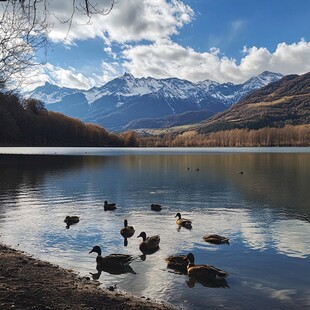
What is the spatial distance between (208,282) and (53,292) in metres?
7.46

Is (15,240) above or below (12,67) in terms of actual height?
below

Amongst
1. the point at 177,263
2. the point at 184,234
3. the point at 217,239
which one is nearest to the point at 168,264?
the point at 177,263

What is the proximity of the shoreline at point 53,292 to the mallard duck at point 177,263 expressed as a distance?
14.5 feet

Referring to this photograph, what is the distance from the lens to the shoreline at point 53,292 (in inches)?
498

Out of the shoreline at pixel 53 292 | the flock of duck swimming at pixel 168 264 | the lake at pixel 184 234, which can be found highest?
the shoreline at pixel 53 292

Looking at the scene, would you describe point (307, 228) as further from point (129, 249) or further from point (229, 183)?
point (229, 183)

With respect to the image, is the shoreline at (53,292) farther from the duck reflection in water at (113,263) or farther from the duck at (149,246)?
the duck at (149,246)

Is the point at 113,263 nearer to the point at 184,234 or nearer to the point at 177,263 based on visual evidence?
the point at 177,263

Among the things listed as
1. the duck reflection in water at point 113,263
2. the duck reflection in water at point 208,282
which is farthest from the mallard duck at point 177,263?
the duck reflection in water at point 113,263

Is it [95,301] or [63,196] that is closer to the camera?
[95,301]

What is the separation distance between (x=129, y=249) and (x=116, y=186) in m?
35.1

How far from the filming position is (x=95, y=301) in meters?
13.5

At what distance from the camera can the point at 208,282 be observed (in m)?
17.6

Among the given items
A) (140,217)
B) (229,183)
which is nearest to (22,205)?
(140,217)
